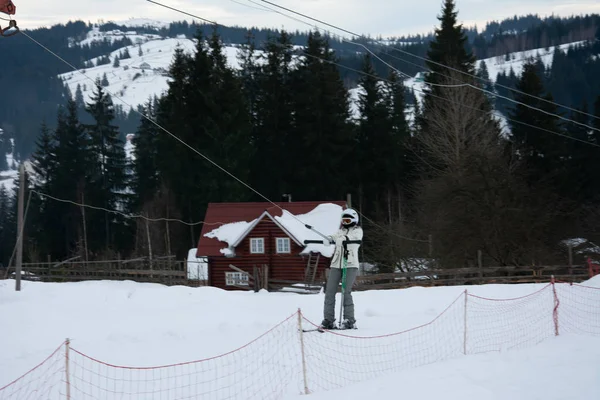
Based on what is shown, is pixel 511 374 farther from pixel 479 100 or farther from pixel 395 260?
pixel 479 100

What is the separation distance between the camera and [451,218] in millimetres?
28703

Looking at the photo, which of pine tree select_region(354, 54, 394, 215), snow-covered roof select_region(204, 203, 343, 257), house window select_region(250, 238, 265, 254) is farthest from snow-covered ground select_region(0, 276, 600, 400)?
pine tree select_region(354, 54, 394, 215)

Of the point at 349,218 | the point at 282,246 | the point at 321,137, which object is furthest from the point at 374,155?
the point at 349,218

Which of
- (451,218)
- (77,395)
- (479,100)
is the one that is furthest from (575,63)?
(77,395)

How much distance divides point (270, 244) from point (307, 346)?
25384 millimetres

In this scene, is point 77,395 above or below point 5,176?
below

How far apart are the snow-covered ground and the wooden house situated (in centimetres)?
1706

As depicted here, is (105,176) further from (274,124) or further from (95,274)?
(95,274)

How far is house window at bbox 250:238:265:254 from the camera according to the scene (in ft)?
117

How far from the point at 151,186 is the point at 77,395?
171 ft

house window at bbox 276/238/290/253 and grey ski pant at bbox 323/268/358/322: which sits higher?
house window at bbox 276/238/290/253

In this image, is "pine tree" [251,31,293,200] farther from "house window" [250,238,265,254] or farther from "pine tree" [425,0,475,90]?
"house window" [250,238,265,254]

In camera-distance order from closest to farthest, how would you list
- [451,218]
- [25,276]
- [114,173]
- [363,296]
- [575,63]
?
[363,296], [451,218], [25,276], [114,173], [575,63]

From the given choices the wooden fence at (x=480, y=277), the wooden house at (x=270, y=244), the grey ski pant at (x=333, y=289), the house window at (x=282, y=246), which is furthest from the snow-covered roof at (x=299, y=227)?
the grey ski pant at (x=333, y=289)
